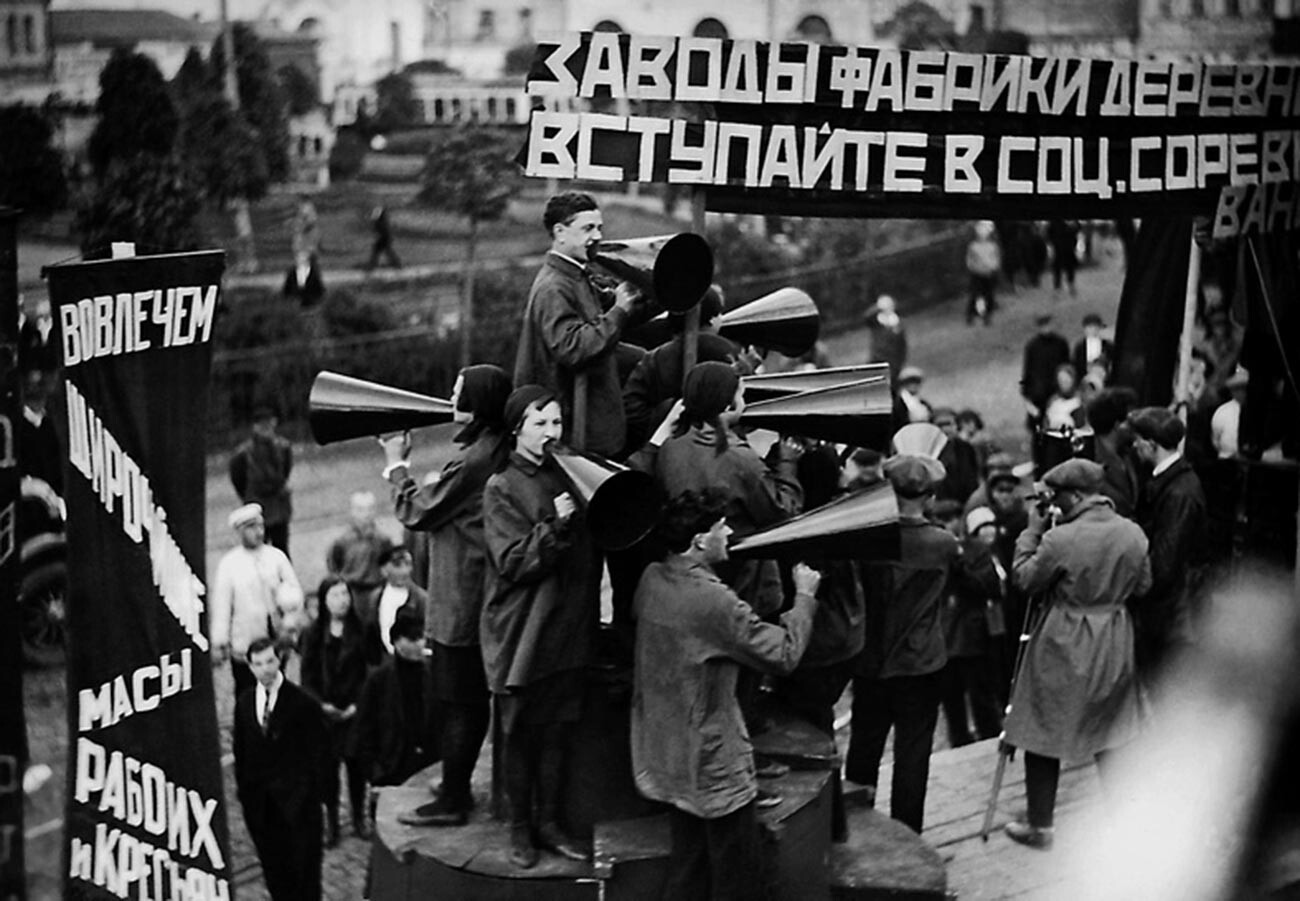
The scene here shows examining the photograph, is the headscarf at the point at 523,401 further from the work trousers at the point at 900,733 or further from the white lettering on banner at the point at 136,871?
the work trousers at the point at 900,733

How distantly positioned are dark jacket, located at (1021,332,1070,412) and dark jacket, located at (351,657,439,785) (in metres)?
9.36

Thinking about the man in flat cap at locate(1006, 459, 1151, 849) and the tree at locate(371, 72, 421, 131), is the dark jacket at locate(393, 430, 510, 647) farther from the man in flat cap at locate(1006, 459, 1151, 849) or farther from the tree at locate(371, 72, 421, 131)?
the tree at locate(371, 72, 421, 131)

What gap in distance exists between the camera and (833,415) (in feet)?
28.0

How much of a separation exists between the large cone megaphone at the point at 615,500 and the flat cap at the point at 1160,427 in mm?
3587

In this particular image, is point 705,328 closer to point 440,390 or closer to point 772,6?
point 440,390

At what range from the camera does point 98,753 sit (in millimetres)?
7770

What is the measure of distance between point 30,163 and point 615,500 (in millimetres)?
11212

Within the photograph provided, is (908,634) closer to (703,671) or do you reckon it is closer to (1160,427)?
(703,671)

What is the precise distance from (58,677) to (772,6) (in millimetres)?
12083

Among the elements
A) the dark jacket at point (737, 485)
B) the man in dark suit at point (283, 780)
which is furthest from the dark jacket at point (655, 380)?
the man in dark suit at point (283, 780)

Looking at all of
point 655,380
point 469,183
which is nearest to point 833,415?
point 655,380

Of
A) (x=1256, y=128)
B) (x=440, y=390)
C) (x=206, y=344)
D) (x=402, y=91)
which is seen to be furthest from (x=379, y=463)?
(x=206, y=344)

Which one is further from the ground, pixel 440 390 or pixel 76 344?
pixel 76 344

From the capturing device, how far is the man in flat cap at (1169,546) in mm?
10281
